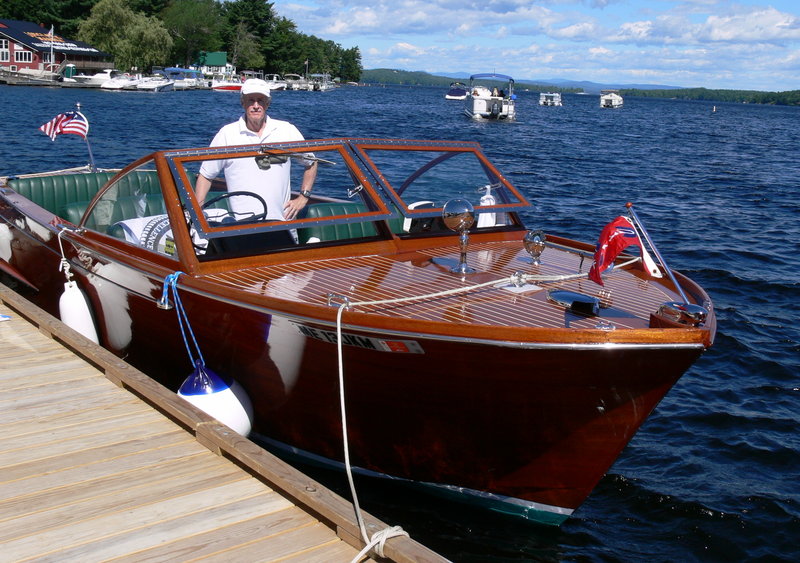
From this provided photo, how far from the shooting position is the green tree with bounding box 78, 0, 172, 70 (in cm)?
7556

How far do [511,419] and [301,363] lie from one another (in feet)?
4.00

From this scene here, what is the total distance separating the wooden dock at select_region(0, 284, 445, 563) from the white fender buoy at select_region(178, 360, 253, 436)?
18 centimetres

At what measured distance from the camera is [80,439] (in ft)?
14.5

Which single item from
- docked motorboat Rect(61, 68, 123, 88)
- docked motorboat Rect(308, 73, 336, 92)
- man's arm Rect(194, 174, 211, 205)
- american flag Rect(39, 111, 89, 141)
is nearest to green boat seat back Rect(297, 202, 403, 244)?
man's arm Rect(194, 174, 211, 205)

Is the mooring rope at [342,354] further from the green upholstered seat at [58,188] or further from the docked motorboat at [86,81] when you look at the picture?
the docked motorboat at [86,81]

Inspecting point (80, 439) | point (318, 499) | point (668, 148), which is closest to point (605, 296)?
point (318, 499)

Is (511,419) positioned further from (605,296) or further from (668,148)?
(668,148)

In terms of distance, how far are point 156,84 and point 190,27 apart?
29151mm

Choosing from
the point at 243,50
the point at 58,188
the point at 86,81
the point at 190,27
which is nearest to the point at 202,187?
the point at 58,188

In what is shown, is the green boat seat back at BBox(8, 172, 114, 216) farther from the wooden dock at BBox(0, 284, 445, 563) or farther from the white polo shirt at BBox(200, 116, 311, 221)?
the wooden dock at BBox(0, 284, 445, 563)

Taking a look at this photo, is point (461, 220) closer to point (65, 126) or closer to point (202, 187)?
point (202, 187)

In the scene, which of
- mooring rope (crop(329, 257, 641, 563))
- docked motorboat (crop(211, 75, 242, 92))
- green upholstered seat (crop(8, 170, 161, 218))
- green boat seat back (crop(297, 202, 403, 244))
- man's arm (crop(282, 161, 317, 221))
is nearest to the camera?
mooring rope (crop(329, 257, 641, 563))

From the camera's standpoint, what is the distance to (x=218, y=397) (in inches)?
192

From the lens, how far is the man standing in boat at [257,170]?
5516 millimetres
